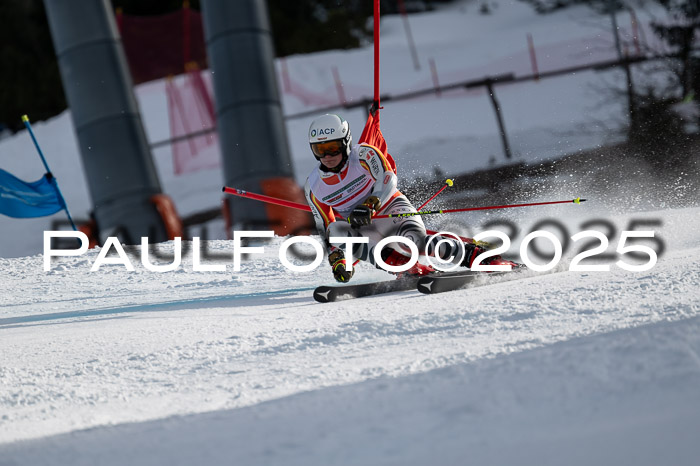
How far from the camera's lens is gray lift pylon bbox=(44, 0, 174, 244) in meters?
10.9

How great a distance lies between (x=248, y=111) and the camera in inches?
414

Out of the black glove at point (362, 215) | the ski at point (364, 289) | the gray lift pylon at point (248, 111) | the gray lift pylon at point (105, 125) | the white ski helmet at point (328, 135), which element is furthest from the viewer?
the gray lift pylon at point (105, 125)

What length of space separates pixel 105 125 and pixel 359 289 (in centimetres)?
662

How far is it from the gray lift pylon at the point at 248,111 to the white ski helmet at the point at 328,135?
4.80 metres

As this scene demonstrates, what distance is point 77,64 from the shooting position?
1101 cm

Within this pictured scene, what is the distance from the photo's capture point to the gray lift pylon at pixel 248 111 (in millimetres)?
10469

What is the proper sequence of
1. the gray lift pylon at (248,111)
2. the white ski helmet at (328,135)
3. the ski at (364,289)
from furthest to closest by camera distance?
the gray lift pylon at (248,111)
the white ski helmet at (328,135)
the ski at (364,289)

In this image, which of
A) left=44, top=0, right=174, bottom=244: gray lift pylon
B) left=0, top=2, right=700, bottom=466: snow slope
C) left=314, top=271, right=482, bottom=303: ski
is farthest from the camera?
left=44, top=0, right=174, bottom=244: gray lift pylon
